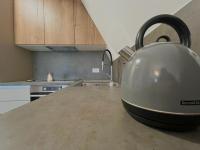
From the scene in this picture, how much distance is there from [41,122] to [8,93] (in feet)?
7.00

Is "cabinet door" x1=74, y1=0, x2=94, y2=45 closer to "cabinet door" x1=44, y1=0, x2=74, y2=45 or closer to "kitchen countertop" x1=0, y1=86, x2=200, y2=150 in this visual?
"cabinet door" x1=44, y1=0, x2=74, y2=45

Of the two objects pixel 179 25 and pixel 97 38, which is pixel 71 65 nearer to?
pixel 97 38

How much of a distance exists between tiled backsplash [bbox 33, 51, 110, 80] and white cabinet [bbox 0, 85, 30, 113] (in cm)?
78

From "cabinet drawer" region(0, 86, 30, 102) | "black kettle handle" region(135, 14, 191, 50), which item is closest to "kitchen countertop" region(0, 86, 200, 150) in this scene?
"black kettle handle" region(135, 14, 191, 50)

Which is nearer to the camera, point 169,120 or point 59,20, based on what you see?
point 169,120

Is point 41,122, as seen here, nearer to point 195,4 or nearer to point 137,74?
point 137,74

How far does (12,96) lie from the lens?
2.23 m

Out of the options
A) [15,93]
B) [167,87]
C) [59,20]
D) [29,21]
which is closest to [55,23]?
[59,20]

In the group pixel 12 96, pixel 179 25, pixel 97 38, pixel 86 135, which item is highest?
pixel 97 38

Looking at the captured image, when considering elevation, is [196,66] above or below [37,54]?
below

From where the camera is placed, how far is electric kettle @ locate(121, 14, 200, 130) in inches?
11.6

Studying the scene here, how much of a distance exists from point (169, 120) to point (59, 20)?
8.59 feet

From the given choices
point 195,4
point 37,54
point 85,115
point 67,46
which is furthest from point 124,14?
point 37,54

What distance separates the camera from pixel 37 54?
3033 millimetres
